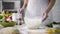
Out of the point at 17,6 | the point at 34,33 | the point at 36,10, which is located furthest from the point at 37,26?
the point at 17,6

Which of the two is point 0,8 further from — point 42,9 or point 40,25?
point 40,25

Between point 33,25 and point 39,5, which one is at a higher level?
point 39,5

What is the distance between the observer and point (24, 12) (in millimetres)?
1052

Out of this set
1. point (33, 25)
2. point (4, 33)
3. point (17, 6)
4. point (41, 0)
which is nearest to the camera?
point (4, 33)

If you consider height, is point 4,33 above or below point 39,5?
below

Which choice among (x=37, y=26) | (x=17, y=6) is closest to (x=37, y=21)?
(x=37, y=26)

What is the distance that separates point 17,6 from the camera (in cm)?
123

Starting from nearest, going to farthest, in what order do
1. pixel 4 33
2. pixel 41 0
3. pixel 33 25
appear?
pixel 4 33 < pixel 33 25 < pixel 41 0

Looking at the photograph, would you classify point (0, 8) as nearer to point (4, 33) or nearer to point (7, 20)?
point (7, 20)

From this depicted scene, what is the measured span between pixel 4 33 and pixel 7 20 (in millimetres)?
217

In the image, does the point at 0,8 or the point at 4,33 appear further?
the point at 0,8

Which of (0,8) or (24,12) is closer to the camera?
(24,12)

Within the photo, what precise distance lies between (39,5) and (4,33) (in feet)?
1.56

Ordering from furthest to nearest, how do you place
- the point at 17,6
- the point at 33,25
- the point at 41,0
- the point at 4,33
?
1. the point at 17,6
2. the point at 41,0
3. the point at 33,25
4. the point at 4,33
